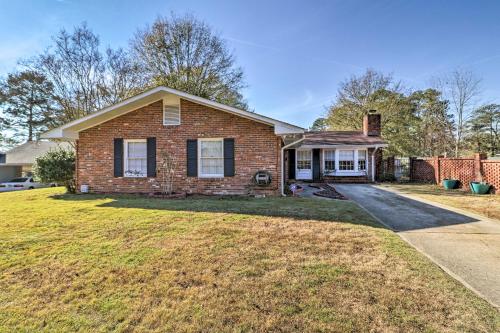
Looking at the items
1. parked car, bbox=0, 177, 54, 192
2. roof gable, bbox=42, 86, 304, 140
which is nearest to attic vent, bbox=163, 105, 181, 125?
roof gable, bbox=42, 86, 304, 140

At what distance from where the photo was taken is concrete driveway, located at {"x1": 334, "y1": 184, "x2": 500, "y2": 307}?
347 cm

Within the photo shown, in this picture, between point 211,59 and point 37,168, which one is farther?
point 211,59

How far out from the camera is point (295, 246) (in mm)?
4324

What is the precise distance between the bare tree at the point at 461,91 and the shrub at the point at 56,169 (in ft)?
97.5

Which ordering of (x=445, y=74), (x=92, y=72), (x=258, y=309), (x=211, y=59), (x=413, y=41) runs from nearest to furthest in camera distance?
(x=258, y=309)
(x=413, y=41)
(x=92, y=72)
(x=211, y=59)
(x=445, y=74)

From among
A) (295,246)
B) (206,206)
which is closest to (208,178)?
(206,206)

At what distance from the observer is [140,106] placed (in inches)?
406

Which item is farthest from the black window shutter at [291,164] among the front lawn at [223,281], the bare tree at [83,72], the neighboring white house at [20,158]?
the neighboring white house at [20,158]

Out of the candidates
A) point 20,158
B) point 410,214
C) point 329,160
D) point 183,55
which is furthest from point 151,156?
point 20,158

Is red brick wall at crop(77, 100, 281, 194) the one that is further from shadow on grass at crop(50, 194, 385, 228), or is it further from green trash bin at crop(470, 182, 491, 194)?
green trash bin at crop(470, 182, 491, 194)

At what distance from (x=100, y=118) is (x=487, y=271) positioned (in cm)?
1176

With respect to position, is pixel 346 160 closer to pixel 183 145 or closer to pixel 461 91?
pixel 183 145

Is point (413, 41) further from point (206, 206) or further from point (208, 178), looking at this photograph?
point (206, 206)

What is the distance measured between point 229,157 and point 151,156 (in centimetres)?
311
